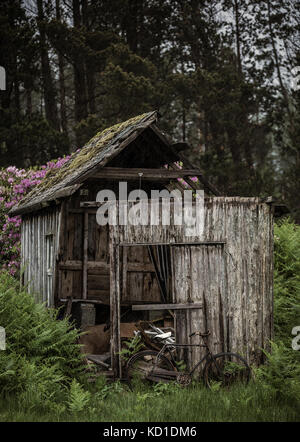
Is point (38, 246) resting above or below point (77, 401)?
above

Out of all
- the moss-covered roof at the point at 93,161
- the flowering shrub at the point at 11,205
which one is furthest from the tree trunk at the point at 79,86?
the moss-covered roof at the point at 93,161

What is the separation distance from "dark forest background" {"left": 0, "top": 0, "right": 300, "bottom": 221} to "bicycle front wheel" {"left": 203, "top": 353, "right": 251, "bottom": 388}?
13.8m

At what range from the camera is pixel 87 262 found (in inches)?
503

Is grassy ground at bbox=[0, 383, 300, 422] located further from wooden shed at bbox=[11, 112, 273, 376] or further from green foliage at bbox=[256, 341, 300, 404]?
wooden shed at bbox=[11, 112, 273, 376]

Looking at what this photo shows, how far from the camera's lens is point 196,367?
31.0ft

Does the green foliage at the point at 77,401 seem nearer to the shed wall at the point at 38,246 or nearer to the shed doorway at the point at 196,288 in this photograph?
the shed doorway at the point at 196,288

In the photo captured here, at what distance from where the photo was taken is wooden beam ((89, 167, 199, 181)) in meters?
11.8

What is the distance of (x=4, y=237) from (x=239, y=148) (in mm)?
13616

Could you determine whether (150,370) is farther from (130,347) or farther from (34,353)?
(34,353)

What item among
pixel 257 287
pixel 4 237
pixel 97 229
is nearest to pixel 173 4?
pixel 4 237

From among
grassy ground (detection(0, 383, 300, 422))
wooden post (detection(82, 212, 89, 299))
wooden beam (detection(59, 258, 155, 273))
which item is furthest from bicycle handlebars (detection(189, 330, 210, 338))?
wooden beam (detection(59, 258, 155, 273))

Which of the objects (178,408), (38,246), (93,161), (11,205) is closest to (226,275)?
(178,408)

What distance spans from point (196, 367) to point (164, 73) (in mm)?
20047

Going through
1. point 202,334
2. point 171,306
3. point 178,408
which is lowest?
point 178,408
